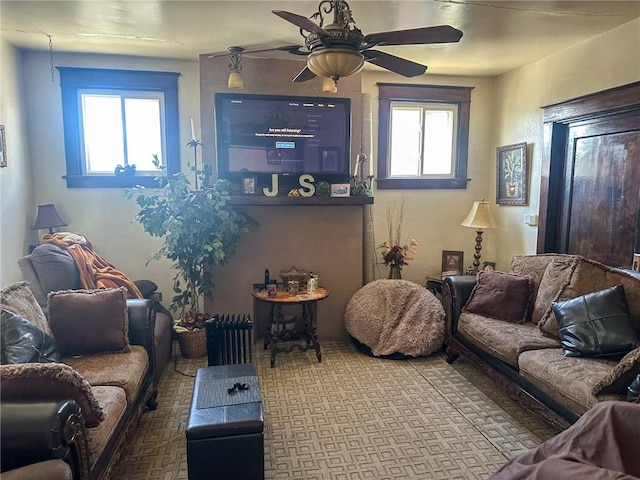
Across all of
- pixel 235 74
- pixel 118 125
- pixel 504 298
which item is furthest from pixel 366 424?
pixel 118 125

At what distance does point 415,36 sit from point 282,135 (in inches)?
72.7

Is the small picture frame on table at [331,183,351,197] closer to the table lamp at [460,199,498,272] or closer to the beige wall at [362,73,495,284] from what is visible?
the beige wall at [362,73,495,284]

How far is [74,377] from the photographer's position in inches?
63.9

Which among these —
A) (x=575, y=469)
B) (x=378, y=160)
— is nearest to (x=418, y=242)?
(x=378, y=160)

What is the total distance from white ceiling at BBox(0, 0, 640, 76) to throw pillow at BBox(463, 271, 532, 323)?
199 centimetres

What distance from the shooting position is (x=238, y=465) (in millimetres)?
1822

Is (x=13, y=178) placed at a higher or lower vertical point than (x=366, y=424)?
higher

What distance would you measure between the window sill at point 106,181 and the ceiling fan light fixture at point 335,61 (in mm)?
2552

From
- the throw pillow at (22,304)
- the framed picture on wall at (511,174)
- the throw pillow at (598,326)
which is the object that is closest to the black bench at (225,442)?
the throw pillow at (22,304)

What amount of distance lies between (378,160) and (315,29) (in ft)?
9.01

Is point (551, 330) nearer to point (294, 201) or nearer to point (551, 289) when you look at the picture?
point (551, 289)

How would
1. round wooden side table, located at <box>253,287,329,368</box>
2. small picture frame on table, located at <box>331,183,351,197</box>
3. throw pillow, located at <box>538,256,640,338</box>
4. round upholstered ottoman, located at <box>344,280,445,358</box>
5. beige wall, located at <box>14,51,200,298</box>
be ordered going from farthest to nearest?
beige wall, located at <box>14,51,200,298</box> → small picture frame on table, located at <box>331,183,351,197</box> → round upholstered ottoman, located at <box>344,280,445,358</box> → round wooden side table, located at <box>253,287,329,368</box> → throw pillow, located at <box>538,256,640,338</box>

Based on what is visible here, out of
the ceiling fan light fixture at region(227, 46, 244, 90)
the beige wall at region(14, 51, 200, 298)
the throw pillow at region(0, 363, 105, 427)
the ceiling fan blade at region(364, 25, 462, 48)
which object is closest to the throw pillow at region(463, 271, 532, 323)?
the ceiling fan blade at region(364, 25, 462, 48)

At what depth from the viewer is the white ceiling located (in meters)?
2.83
